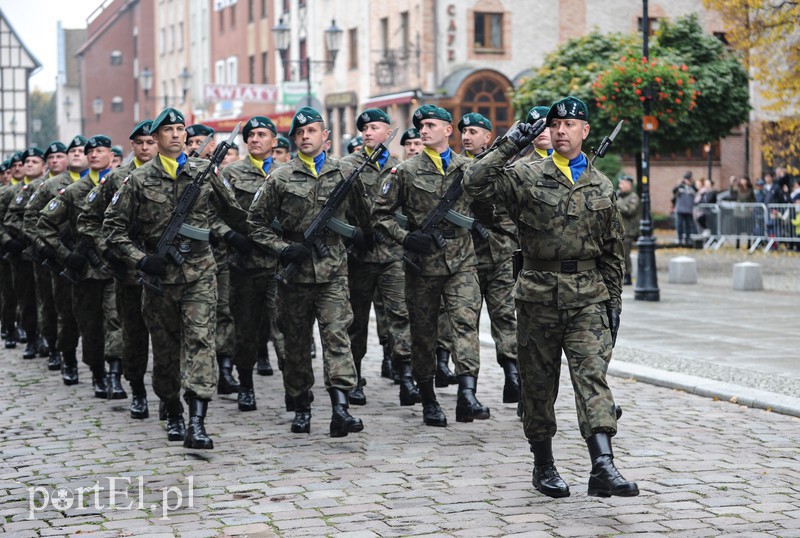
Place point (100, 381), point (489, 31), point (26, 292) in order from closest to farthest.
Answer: point (100, 381), point (26, 292), point (489, 31)

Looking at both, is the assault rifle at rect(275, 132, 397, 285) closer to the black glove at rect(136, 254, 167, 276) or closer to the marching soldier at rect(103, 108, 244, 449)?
the marching soldier at rect(103, 108, 244, 449)

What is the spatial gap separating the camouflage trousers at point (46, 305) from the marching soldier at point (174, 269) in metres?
4.42

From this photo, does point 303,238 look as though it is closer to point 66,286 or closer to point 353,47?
point 66,286

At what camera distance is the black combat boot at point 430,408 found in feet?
30.1

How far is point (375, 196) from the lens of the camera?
34.1 feet

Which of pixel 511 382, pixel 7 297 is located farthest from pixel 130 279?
pixel 7 297

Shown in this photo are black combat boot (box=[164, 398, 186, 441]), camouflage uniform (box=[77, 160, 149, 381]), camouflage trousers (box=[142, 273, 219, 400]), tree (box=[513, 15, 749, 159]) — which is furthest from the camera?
tree (box=[513, 15, 749, 159])

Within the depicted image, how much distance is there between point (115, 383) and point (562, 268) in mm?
5087

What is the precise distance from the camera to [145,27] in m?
83.6

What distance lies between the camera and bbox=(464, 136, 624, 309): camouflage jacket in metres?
6.79

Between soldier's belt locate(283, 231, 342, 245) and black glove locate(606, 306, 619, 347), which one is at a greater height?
soldier's belt locate(283, 231, 342, 245)

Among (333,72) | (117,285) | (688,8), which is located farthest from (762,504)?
(333,72)

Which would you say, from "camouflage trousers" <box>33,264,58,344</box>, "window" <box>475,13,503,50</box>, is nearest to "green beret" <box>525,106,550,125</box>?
"camouflage trousers" <box>33,264,58,344</box>

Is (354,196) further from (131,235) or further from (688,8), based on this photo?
(688,8)
